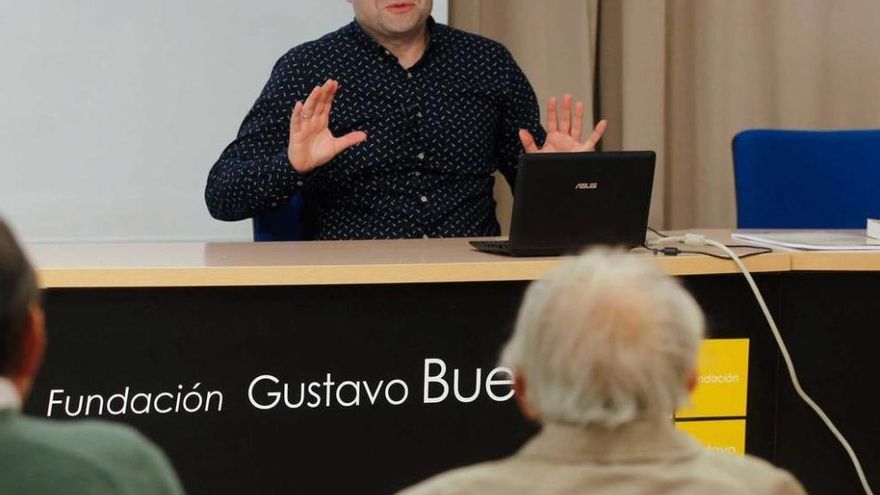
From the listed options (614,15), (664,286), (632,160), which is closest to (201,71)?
(614,15)

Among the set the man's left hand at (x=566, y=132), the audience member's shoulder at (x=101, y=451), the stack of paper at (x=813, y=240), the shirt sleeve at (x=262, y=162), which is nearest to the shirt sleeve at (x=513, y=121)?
the man's left hand at (x=566, y=132)

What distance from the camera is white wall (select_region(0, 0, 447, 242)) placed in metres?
3.10

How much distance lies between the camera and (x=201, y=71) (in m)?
3.21

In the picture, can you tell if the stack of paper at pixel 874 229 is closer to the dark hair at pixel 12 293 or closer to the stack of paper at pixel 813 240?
the stack of paper at pixel 813 240

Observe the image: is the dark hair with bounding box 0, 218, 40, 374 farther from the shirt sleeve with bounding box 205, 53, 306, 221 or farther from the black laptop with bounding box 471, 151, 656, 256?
the shirt sleeve with bounding box 205, 53, 306, 221

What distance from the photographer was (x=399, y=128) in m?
2.88

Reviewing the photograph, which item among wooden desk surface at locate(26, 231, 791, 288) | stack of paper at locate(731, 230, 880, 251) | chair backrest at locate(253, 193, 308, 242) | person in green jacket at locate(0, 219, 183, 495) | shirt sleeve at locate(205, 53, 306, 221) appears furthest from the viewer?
chair backrest at locate(253, 193, 308, 242)

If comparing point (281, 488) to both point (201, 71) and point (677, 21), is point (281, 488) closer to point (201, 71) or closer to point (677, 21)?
point (201, 71)

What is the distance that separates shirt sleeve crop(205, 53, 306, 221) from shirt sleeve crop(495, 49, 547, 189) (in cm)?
50

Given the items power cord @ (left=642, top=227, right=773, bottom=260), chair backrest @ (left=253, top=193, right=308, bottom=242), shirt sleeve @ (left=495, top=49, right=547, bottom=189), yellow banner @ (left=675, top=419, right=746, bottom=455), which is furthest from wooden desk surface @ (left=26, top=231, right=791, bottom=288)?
shirt sleeve @ (left=495, top=49, right=547, bottom=189)

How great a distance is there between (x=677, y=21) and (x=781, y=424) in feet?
5.77

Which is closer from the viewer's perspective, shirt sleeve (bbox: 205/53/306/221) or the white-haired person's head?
the white-haired person's head

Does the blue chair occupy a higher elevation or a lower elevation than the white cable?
higher

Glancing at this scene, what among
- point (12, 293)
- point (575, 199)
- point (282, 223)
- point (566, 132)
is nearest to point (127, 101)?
point (282, 223)
